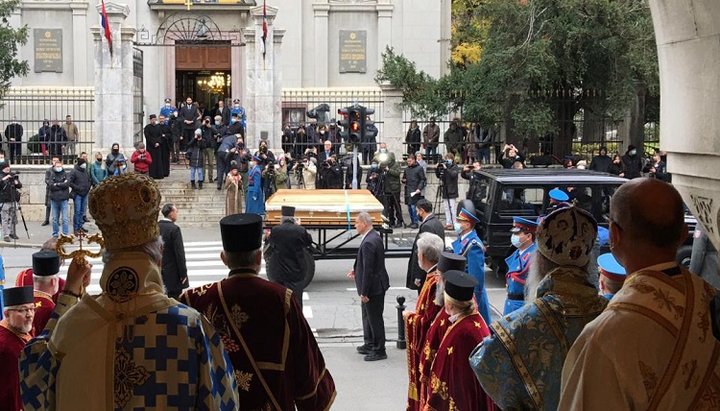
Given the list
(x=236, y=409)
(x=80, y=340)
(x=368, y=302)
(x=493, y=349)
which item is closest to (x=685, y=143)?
(x=493, y=349)

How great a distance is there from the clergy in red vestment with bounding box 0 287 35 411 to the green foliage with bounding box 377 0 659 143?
22.2m

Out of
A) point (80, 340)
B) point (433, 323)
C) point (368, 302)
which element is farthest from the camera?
point (368, 302)

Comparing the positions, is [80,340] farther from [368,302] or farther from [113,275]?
[368,302]

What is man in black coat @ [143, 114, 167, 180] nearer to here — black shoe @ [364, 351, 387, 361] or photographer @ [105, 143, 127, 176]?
photographer @ [105, 143, 127, 176]

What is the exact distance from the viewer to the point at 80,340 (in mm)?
4055

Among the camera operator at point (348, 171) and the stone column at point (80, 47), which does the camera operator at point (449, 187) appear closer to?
the camera operator at point (348, 171)

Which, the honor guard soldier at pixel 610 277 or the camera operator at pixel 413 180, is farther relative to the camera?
the camera operator at pixel 413 180

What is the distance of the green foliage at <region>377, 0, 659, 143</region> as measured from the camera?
88.6ft

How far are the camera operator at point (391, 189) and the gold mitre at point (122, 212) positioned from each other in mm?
21291

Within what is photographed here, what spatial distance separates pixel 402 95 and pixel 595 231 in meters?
25.0

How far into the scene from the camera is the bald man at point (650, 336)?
321cm

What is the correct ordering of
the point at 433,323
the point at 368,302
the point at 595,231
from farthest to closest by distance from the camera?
the point at 368,302
the point at 433,323
the point at 595,231

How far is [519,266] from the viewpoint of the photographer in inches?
407

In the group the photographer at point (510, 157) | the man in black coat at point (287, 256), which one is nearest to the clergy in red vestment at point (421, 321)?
the man in black coat at point (287, 256)
